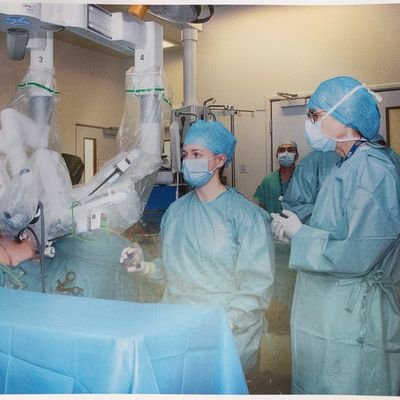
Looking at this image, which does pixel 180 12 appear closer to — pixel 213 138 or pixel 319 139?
pixel 213 138

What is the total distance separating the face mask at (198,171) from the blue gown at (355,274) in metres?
0.35

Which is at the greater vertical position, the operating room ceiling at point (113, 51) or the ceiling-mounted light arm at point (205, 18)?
the ceiling-mounted light arm at point (205, 18)

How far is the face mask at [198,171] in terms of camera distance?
1.62 meters

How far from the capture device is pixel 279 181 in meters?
1.60

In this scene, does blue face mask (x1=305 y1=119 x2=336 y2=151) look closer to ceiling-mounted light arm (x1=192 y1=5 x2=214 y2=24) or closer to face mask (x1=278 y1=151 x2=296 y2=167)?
face mask (x1=278 y1=151 x2=296 y2=167)

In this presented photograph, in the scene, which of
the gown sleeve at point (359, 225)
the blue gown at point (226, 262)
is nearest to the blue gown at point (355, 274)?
the gown sleeve at point (359, 225)

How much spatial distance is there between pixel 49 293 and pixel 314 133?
1.01 metres

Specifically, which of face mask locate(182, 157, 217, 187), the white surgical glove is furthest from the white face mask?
the white surgical glove

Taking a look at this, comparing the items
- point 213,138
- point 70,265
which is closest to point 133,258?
point 70,265

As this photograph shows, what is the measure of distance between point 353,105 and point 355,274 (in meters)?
0.49

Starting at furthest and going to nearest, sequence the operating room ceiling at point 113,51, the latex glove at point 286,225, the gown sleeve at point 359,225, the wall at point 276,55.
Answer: the operating room ceiling at point 113,51
the wall at point 276,55
the latex glove at point 286,225
the gown sleeve at point 359,225

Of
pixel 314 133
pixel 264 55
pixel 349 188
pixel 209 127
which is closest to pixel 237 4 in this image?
pixel 264 55

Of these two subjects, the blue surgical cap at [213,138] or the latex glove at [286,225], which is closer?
the latex glove at [286,225]

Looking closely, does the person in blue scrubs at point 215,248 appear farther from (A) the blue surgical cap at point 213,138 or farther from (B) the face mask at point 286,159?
(B) the face mask at point 286,159
